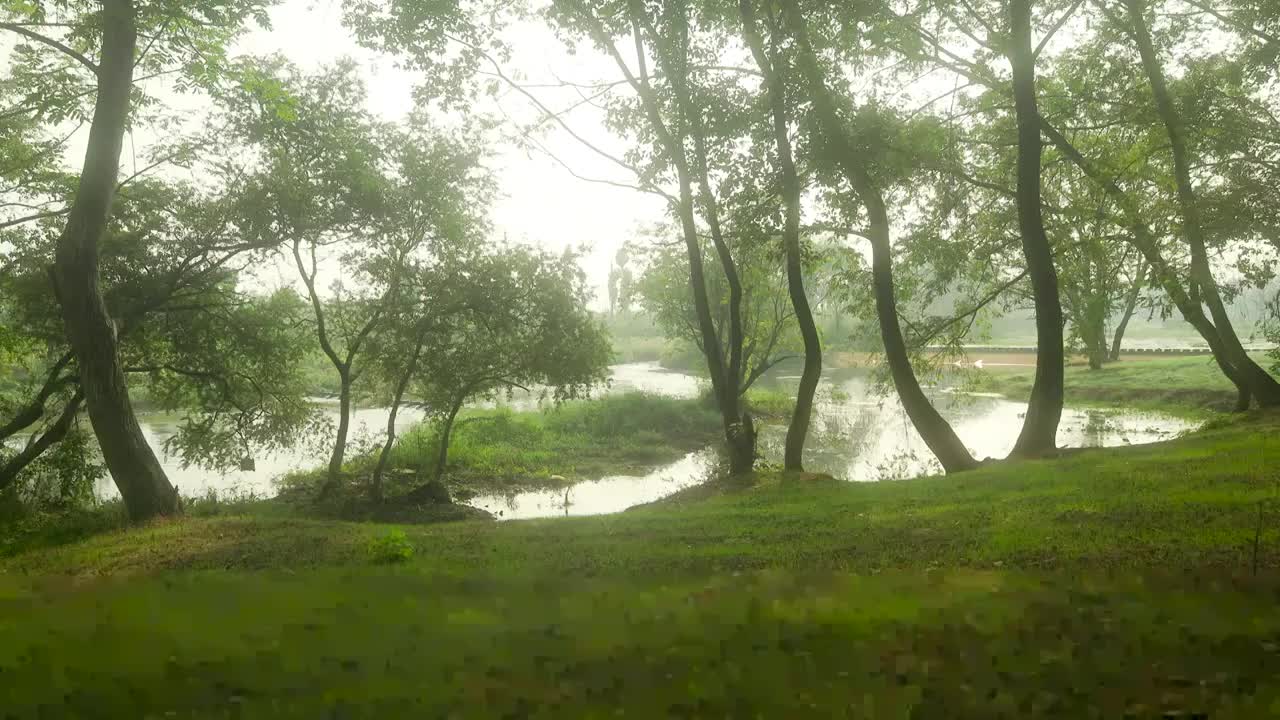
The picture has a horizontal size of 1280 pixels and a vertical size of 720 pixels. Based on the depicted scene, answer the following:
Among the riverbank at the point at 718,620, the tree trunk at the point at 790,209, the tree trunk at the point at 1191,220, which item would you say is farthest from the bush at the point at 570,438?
the tree trunk at the point at 1191,220

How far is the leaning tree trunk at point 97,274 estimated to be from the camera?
12391mm

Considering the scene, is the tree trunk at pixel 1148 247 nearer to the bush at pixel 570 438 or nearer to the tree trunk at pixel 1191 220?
the tree trunk at pixel 1191 220

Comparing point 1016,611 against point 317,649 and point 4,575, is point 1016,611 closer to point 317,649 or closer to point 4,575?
point 317,649

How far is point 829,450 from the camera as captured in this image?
2872cm

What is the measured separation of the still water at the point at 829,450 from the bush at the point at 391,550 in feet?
31.7

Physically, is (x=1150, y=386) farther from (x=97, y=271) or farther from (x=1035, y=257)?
(x=97, y=271)

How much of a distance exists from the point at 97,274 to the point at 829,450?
77.9ft

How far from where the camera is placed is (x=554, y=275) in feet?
76.8

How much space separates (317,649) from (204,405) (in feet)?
59.3

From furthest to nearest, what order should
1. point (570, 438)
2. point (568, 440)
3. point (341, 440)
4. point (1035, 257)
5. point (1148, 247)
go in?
point (570, 438) < point (568, 440) < point (341, 440) < point (1148, 247) < point (1035, 257)

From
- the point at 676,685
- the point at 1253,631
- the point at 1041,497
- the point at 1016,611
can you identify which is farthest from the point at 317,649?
the point at 1041,497

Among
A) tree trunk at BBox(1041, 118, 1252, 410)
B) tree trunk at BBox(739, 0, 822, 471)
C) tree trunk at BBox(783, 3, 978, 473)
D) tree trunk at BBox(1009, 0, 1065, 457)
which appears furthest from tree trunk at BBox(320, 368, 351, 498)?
tree trunk at BBox(1041, 118, 1252, 410)

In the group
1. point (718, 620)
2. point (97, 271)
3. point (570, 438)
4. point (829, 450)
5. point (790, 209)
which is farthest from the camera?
point (570, 438)

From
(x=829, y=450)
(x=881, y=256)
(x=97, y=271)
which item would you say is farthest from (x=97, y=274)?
(x=829, y=450)
